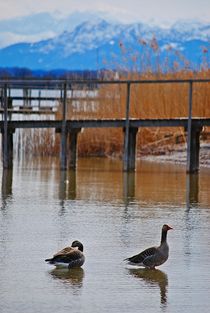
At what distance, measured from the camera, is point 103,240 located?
1274 cm

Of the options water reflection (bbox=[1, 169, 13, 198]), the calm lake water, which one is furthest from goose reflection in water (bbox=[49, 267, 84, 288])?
water reflection (bbox=[1, 169, 13, 198])

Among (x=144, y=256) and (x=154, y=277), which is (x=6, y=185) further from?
(x=154, y=277)

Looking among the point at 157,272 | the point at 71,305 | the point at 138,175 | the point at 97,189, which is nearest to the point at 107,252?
the point at 157,272

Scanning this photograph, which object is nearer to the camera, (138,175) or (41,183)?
(41,183)

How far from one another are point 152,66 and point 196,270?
18512 millimetres

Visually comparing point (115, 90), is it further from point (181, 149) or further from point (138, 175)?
point (138, 175)

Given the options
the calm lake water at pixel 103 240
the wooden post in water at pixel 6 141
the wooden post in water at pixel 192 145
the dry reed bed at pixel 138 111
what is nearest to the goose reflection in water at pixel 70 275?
the calm lake water at pixel 103 240

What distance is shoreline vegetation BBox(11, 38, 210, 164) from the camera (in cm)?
2625

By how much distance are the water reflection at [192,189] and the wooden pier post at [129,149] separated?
124 cm

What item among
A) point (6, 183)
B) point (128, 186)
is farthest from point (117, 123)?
point (6, 183)

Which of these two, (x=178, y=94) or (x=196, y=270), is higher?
(x=178, y=94)

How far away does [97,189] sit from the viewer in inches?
752

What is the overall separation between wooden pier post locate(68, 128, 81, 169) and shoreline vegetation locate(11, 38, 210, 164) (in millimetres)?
2011

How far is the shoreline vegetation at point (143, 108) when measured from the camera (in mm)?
26250
